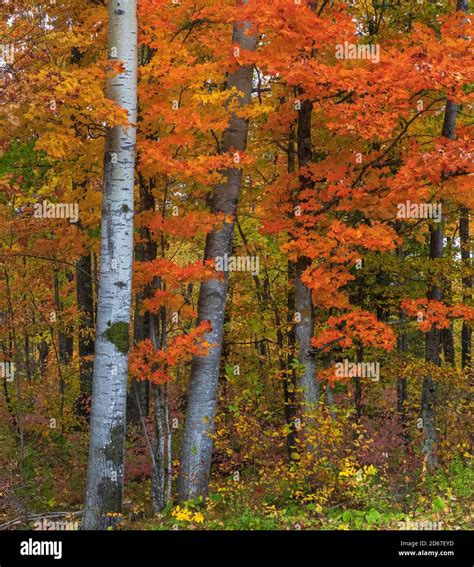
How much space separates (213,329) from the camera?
8.82 m

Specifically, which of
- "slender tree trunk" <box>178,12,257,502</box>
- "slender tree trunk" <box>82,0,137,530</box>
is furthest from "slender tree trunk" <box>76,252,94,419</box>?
"slender tree trunk" <box>82,0,137,530</box>

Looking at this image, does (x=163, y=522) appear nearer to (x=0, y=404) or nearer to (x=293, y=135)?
(x=293, y=135)

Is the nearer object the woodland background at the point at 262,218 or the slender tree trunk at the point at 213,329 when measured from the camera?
the woodland background at the point at 262,218

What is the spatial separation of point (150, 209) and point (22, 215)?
15.2 feet

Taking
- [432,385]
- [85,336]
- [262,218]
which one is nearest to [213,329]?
[262,218]

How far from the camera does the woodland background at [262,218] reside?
7.34 m

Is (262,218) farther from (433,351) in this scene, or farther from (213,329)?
(433,351)

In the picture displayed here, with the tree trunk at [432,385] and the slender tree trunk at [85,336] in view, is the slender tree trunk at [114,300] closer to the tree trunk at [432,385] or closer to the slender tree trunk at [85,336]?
the tree trunk at [432,385]

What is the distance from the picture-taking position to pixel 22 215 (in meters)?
12.0

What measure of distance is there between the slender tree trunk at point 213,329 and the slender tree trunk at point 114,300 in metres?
1.76

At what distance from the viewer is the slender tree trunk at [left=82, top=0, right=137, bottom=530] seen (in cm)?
695

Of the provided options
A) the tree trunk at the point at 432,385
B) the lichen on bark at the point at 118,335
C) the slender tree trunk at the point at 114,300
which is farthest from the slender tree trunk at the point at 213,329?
the tree trunk at the point at 432,385

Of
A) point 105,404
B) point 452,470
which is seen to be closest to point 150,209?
point 105,404

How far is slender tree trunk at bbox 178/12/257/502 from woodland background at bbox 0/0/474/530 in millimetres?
45
